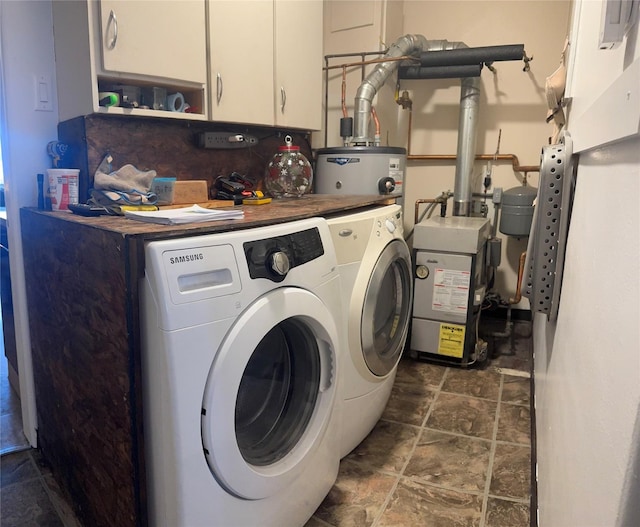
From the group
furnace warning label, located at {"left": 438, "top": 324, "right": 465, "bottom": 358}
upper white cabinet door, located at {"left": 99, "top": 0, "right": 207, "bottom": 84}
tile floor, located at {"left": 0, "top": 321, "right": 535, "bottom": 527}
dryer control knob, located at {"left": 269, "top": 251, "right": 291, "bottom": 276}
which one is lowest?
tile floor, located at {"left": 0, "top": 321, "right": 535, "bottom": 527}

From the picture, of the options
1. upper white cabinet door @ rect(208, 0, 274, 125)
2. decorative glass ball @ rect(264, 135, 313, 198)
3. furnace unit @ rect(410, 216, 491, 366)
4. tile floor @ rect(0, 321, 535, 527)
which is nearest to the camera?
tile floor @ rect(0, 321, 535, 527)

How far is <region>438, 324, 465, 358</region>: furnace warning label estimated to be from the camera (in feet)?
8.07

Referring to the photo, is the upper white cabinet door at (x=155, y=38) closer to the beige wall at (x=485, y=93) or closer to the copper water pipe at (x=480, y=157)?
the beige wall at (x=485, y=93)

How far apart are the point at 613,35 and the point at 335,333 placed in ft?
3.03

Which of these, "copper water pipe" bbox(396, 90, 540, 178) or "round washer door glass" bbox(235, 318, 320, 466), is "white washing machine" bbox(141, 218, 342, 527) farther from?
"copper water pipe" bbox(396, 90, 540, 178)

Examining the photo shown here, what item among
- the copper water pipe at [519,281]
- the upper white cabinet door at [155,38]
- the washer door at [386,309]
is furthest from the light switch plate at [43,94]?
the copper water pipe at [519,281]

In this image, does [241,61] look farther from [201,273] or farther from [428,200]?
[428,200]

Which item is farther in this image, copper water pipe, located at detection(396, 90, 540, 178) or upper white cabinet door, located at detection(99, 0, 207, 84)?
copper water pipe, located at detection(396, 90, 540, 178)

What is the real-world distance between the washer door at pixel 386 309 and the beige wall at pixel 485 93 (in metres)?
1.24

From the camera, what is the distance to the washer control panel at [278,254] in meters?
1.08

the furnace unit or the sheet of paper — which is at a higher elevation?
the sheet of paper

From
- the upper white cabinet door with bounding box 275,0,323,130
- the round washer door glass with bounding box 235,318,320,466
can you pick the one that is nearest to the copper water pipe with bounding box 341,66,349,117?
the upper white cabinet door with bounding box 275,0,323,130

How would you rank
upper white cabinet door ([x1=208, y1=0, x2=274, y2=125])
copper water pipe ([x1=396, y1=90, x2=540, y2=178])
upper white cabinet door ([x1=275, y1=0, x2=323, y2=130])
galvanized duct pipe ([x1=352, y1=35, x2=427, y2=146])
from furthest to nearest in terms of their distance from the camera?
copper water pipe ([x1=396, y1=90, x2=540, y2=178]), galvanized duct pipe ([x1=352, y1=35, x2=427, y2=146]), upper white cabinet door ([x1=275, y1=0, x2=323, y2=130]), upper white cabinet door ([x1=208, y1=0, x2=274, y2=125])

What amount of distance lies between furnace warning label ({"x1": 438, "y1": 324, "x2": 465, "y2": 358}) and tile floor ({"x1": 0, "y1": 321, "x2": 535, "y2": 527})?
190 mm
